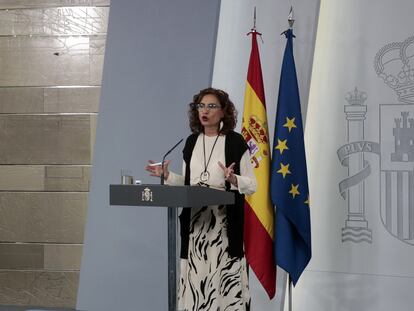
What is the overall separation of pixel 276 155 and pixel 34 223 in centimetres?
265

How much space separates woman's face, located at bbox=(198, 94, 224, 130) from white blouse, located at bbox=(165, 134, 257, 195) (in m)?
0.11

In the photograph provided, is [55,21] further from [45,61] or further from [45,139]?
[45,139]

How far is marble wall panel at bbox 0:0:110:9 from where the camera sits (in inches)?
257

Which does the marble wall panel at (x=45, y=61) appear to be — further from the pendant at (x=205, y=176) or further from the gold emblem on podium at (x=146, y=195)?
the gold emblem on podium at (x=146, y=195)

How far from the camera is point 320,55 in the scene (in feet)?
19.3

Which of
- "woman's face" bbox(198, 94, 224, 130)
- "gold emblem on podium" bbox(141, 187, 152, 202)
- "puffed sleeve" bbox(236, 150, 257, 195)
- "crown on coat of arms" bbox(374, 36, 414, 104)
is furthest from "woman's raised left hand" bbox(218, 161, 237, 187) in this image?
"crown on coat of arms" bbox(374, 36, 414, 104)

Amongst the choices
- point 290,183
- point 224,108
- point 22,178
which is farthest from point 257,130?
point 22,178

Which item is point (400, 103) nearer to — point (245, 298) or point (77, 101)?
point (245, 298)

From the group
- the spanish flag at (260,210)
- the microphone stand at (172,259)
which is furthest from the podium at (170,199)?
the spanish flag at (260,210)

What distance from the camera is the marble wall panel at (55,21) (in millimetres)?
6520

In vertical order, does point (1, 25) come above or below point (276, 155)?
above

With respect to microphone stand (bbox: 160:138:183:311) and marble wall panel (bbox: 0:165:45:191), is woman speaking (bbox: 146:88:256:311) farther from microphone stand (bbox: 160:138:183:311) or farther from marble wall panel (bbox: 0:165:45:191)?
marble wall panel (bbox: 0:165:45:191)

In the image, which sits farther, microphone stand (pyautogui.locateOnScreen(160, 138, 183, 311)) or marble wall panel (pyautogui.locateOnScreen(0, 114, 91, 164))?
marble wall panel (pyautogui.locateOnScreen(0, 114, 91, 164))

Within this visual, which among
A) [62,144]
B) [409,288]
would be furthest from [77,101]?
[409,288]
